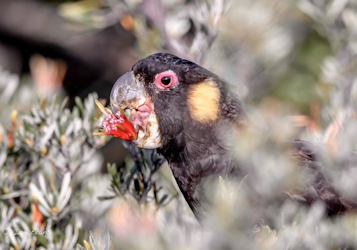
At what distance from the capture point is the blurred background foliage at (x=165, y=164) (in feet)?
3.19

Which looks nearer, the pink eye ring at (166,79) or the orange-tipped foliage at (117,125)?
the orange-tipped foliage at (117,125)

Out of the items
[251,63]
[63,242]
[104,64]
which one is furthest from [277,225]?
[104,64]

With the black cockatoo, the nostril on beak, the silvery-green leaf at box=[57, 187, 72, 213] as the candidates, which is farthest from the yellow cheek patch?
the silvery-green leaf at box=[57, 187, 72, 213]

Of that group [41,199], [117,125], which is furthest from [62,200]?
[117,125]

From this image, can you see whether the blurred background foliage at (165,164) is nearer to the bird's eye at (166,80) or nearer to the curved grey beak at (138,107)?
the curved grey beak at (138,107)

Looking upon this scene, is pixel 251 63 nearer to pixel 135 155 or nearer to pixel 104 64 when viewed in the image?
pixel 135 155

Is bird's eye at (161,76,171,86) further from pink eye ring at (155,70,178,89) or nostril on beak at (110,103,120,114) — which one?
nostril on beak at (110,103,120,114)

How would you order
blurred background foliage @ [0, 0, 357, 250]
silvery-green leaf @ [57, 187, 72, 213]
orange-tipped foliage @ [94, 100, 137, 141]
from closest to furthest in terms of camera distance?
blurred background foliage @ [0, 0, 357, 250] → orange-tipped foliage @ [94, 100, 137, 141] → silvery-green leaf @ [57, 187, 72, 213]

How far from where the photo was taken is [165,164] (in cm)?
218

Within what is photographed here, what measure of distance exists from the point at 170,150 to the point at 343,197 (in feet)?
1.73

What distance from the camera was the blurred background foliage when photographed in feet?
3.19

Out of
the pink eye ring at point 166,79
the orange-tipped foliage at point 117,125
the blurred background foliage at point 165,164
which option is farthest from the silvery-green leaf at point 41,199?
the pink eye ring at point 166,79

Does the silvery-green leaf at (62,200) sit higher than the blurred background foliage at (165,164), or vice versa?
the blurred background foliage at (165,164)

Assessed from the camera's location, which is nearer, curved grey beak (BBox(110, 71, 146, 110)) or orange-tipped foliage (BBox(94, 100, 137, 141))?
orange-tipped foliage (BBox(94, 100, 137, 141))
